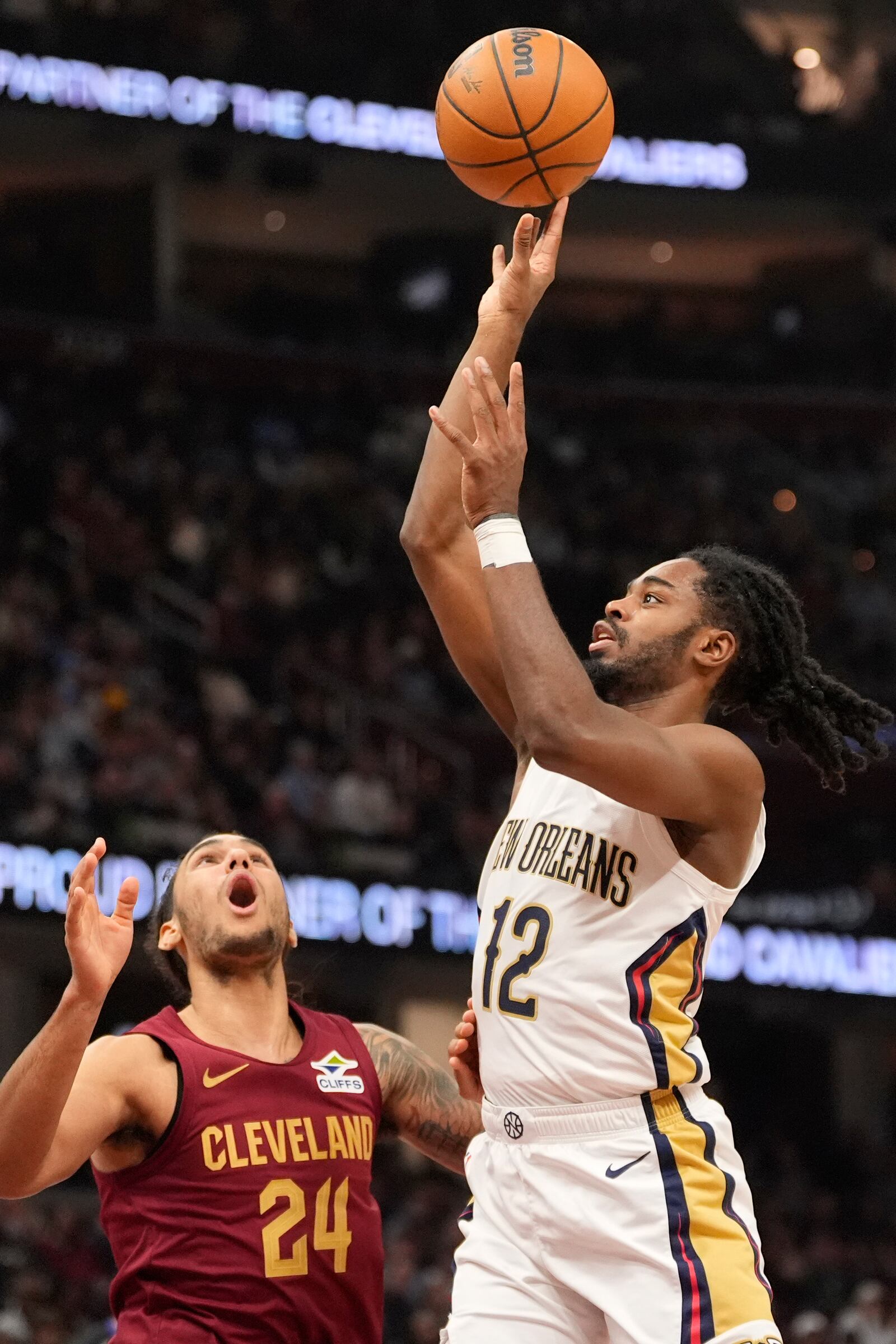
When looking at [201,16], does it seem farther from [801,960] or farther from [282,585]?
[801,960]

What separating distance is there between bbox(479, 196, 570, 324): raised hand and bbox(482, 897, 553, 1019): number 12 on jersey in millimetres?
1580

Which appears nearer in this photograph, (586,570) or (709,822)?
(709,822)

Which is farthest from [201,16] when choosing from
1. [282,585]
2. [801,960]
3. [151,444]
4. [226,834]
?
[226,834]

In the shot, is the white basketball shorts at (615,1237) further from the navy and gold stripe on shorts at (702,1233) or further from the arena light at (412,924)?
the arena light at (412,924)

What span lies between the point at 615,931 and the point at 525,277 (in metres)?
1.76

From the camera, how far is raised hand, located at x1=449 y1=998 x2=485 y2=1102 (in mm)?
4441

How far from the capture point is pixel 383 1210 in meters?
14.1

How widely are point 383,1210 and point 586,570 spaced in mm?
7081


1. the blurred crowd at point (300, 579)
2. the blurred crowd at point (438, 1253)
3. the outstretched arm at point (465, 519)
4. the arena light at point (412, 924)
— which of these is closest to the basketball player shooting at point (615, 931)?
the outstretched arm at point (465, 519)

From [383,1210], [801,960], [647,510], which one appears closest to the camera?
[383,1210]

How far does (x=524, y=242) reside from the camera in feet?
15.6

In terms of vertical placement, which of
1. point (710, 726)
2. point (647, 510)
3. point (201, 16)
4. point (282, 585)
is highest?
point (201, 16)

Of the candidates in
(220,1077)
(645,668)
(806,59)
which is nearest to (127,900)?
(220,1077)

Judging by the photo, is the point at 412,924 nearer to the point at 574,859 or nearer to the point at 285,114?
the point at 285,114
